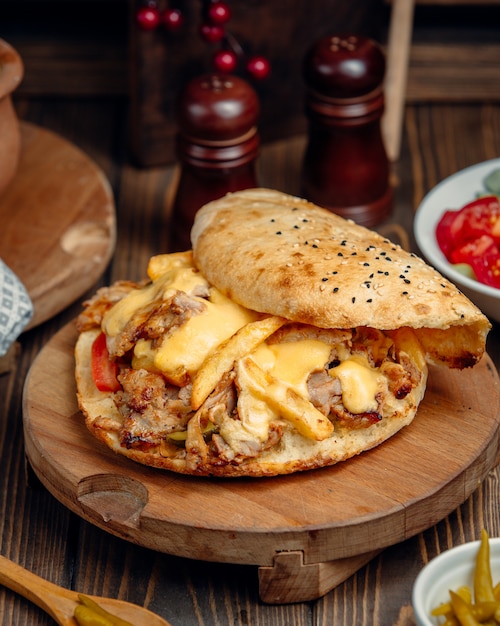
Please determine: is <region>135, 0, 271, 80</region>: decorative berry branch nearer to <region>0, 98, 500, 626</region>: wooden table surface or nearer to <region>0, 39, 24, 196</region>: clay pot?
<region>0, 39, 24, 196</region>: clay pot

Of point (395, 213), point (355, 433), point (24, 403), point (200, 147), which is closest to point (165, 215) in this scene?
point (200, 147)

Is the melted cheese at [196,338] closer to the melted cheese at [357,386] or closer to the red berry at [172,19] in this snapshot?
the melted cheese at [357,386]

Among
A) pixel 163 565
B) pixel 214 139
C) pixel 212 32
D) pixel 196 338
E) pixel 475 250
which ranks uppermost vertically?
pixel 212 32

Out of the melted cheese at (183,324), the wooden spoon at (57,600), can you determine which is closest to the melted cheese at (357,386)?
the melted cheese at (183,324)

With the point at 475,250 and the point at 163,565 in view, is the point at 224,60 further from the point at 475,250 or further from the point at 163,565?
the point at 163,565

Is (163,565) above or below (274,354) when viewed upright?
below

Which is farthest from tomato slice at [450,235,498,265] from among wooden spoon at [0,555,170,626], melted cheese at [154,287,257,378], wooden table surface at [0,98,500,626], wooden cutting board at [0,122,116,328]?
wooden spoon at [0,555,170,626]

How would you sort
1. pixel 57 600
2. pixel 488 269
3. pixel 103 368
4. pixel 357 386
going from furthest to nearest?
pixel 488 269, pixel 103 368, pixel 357 386, pixel 57 600

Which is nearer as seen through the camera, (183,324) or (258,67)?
(183,324)

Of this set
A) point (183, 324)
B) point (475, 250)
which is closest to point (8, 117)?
point (183, 324)
